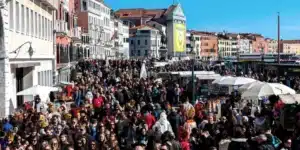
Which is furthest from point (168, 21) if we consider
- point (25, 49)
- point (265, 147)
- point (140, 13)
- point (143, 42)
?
point (265, 147)

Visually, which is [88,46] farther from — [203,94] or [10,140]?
[10,140]

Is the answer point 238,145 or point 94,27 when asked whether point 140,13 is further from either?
point 238,145

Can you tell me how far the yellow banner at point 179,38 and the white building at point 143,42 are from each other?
16021 millimetres

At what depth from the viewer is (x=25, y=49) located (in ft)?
85.4

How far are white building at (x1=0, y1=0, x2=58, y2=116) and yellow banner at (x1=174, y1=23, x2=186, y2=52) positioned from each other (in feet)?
482

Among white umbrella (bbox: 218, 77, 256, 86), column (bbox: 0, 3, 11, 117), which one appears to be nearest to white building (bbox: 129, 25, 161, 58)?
white umbrella (bbox: 218, 77, 256, 86)

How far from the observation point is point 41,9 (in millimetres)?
32062

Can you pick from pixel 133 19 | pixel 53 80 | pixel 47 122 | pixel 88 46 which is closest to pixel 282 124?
pixel 47 122

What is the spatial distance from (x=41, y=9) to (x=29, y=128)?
16.9m

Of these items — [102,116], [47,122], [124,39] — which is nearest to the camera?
[47,122]

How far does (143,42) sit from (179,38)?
26.3m

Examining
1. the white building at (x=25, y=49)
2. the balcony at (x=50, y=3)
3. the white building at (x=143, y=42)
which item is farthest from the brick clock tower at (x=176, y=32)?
the white building at (x=25, y=49)

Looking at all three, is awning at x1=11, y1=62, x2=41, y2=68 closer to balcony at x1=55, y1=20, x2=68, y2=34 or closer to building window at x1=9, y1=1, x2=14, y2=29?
building window at x1=9, y1=1, x2=14, y2=29

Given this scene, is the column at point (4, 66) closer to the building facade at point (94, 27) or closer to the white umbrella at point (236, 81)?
the white umbrella at point (236, 81)
